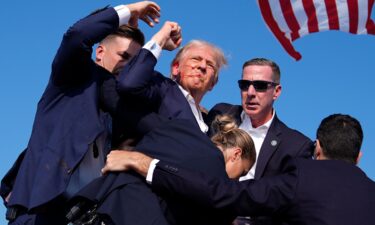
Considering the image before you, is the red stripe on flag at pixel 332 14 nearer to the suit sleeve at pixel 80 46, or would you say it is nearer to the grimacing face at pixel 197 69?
the grimacing face at pixel 197 69

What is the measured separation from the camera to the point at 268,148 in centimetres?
718

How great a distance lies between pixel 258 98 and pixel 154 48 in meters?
2.41

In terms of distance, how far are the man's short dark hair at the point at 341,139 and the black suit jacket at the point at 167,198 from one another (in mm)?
767

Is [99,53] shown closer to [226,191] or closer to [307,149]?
[226,191]

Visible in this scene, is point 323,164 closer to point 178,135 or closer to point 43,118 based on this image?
point 178,135

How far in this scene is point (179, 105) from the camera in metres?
5.83

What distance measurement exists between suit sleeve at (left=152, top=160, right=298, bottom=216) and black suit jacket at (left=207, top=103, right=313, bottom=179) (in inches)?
81.1

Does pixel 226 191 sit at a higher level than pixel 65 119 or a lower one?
lower

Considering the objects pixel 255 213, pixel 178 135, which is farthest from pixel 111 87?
pixel 255 213

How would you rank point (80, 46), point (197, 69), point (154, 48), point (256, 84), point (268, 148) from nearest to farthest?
point (80, 46) → point (154, 48) → point (197, 69) → point (268, 148) → point (256, 84)

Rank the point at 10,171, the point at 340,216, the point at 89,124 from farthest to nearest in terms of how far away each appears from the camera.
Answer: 1. the point at 10,171
2. the point at 89,124
3. the point at 340,216

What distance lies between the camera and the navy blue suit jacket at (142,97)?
5309mm

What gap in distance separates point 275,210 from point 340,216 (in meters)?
0.43

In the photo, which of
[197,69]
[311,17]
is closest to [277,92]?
[311,17]
